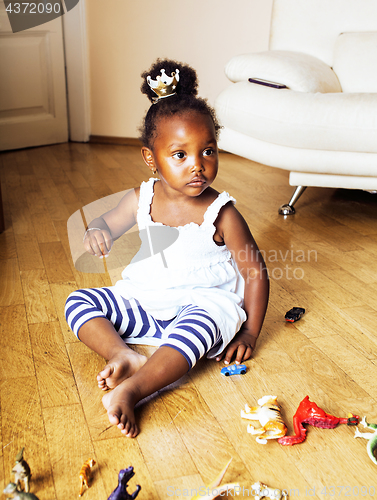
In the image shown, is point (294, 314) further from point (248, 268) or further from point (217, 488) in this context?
point (217, 488)

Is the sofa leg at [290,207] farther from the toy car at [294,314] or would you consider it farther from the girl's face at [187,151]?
the girl's face at [187,151]

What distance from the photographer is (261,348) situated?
0.94 meters

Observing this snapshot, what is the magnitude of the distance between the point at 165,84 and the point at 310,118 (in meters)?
0.72

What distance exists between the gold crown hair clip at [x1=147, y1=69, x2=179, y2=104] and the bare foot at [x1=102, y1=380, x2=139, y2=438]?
1.61 ft

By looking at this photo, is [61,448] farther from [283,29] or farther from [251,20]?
[251,20]

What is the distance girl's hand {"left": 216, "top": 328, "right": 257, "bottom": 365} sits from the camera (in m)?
0.88

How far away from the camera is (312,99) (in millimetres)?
1487

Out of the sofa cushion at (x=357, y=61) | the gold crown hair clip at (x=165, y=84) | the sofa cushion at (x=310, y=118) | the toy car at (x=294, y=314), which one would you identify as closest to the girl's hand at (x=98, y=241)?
the gold crown hair clip at (x=165, y=84)

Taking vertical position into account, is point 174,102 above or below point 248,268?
above

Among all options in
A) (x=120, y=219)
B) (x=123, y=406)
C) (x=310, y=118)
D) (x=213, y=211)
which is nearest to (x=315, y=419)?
(x=123, y=406)

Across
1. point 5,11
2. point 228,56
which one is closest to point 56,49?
point 5,11

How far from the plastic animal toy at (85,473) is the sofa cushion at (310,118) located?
1140 mm

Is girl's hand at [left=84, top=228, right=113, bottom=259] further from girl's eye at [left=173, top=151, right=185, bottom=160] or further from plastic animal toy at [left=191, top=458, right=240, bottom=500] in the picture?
plastic animal toy at [left=191, top=458, right=240, bottom=500]

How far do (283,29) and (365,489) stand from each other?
1708mm
